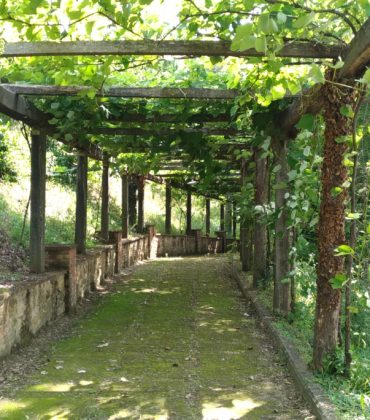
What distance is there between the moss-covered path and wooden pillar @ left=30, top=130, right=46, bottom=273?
1.04 metres

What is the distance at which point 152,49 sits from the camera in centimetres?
386

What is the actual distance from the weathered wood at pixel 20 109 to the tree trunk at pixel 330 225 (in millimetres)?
3390

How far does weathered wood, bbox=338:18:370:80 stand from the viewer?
335cm

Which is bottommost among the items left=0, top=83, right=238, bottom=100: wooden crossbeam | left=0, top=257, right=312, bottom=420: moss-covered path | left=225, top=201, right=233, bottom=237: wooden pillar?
left=0, top=257, right=312, bottom=420: moss-covered path

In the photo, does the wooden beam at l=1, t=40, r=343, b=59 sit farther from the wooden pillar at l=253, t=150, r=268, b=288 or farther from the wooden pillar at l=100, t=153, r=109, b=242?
the wooden pillar at l=100, t=153, r=109, b=242

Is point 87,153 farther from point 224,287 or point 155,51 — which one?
point 155,51

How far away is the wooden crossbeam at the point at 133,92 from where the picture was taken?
5738 mm

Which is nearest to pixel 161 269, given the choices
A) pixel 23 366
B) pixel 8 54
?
pixel 23 366

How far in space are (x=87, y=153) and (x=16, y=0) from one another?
6.26m

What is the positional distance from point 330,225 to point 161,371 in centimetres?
208

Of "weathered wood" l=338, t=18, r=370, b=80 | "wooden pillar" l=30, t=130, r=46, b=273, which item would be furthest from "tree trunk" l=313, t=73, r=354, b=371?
"wooden pillar" l=30, t=130, r=46, b=273

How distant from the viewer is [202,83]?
6203mm

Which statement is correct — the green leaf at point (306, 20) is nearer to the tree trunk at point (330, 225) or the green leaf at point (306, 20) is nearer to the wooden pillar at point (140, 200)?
the tree trunk at point (330, 225)

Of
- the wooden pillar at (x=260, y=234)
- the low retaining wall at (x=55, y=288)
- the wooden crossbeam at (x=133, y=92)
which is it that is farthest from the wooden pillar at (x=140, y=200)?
the wooden crossbeam at (x=133, y=92)
